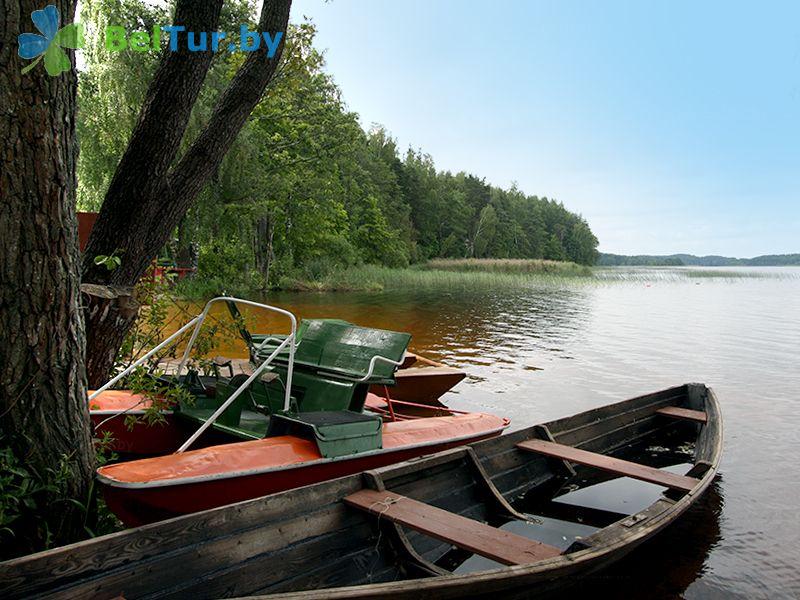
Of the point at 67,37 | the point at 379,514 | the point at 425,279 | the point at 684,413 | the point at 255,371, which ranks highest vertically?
the point at 67,37

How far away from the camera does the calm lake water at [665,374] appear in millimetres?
5055

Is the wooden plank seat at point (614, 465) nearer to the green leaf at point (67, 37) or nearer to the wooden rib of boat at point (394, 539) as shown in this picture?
the wooden rib of boat at point (394, 539)

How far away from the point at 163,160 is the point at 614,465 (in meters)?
4.93

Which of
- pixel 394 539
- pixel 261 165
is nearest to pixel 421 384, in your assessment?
pixel 394 539

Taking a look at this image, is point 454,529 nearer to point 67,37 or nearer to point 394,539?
point 394,539

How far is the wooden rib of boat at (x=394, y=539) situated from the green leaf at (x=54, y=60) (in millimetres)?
2398

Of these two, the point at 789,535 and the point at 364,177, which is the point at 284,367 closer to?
the point at 789,535

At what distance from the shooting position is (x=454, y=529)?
3838mm

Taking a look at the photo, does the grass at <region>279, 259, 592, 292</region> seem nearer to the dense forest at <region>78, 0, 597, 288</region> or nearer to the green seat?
the dense forest at <region>78, 0, 597, 288</region>

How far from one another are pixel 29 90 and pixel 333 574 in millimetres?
3330

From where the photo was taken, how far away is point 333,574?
3.86m

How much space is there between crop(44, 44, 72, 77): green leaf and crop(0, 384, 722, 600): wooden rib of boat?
240 cm

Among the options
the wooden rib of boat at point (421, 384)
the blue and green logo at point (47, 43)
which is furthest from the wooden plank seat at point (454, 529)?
the wooden rib of boat at point (421, 384)

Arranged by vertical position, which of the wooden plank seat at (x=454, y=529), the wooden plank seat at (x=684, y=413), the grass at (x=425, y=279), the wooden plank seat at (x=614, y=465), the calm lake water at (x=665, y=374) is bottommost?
the calm lake water at (x=665, y=374)
